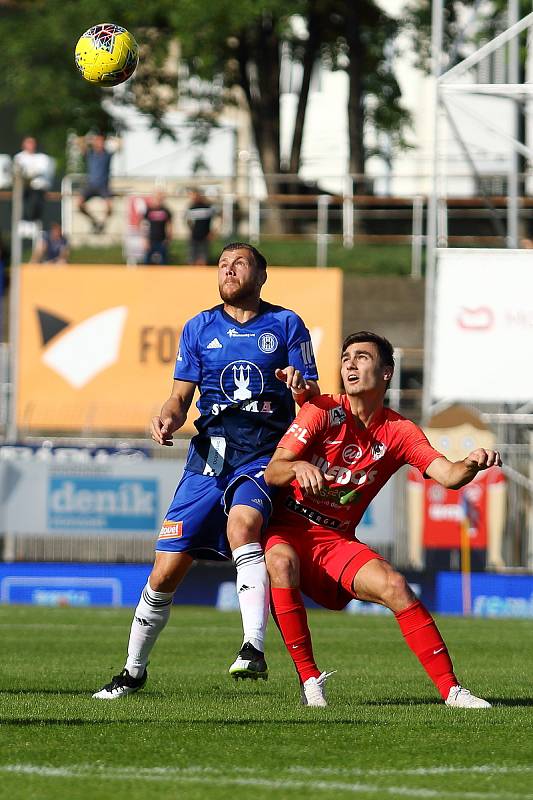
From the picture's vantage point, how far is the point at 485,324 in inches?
773

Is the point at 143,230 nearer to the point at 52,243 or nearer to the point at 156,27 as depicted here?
the point at 52,243

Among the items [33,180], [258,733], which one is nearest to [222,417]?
[258,733]

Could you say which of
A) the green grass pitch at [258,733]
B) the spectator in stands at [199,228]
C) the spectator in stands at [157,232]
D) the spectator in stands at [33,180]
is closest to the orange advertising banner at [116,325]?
the spectator in stands at [157,232]

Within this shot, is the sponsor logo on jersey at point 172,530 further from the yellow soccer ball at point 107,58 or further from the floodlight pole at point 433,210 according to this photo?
the floodlight pole at point 433,210

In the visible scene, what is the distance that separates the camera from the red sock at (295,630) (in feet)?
25.3

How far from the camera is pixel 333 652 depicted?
11.8 metres

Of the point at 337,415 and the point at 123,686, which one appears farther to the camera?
the point at 123,686

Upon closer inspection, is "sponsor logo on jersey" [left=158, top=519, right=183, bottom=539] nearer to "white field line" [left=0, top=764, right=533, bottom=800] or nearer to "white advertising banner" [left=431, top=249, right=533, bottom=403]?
"white field line" [left=0, top=764, right=533, bottom=800]

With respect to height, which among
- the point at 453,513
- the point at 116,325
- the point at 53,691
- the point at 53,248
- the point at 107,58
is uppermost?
the point at 53,248

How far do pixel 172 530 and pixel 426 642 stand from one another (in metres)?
1.33

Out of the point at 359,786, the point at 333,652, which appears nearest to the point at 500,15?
the point at 333,652

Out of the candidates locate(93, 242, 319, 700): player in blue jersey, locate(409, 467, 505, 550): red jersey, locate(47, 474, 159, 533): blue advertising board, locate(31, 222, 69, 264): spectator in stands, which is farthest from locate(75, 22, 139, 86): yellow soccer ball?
locate(31, 222, 69, 264): spectator in stands

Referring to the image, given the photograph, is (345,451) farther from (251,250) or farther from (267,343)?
(251,250)

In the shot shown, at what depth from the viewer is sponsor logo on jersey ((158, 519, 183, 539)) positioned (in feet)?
26.6
